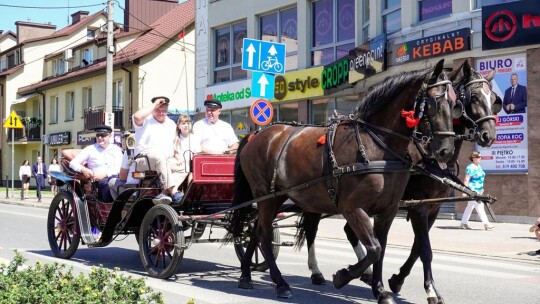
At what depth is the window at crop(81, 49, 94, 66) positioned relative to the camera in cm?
3969

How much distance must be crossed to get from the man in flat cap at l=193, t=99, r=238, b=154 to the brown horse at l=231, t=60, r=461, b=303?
6.40ft

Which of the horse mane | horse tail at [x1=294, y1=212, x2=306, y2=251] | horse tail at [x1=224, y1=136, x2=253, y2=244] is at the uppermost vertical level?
the horse mane

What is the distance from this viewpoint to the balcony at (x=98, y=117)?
35.4 metres

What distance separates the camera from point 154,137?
8.80 m

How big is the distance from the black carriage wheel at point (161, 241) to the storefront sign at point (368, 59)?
37.1 ft

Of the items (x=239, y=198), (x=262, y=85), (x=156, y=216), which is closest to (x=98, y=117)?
(x=262, y=85)

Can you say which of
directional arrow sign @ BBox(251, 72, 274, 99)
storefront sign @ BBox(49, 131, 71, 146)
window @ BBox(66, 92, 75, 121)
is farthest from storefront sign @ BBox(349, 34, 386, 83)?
window @ BBox(66, 92, 75, 121)

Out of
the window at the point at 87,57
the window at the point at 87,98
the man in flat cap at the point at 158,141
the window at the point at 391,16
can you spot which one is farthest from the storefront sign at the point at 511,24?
the window at the point at 87,57

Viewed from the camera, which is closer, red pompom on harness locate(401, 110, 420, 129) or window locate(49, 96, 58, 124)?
red pompom on harness locate(401, 110, 420, 129)

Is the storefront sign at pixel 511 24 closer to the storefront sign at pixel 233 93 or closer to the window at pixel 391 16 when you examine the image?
the window at pixel 391 16

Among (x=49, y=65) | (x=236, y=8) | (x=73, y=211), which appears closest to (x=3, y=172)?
(x=49, y=65)

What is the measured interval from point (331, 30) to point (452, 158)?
16079mm

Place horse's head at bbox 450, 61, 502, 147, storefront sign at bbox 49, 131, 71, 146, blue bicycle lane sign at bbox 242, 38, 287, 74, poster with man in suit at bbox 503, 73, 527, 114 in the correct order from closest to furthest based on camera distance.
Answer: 1. horse's head at bbox 450, 61, 502, 147
2. blue bicycle lane sign at bbox 242, 38, 287, 74
3. poster with man in suit at bbox 503, 73, 527, 114
4. storefront sign at bbox 49, 131, 71, 146

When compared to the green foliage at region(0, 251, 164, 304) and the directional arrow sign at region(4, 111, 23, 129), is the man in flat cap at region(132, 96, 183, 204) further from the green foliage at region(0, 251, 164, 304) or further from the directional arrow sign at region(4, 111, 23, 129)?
the directional arrow sign at region(4, 111, 23, 129)
